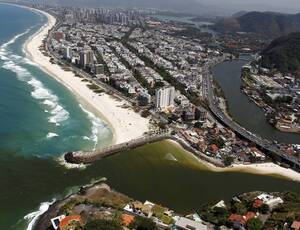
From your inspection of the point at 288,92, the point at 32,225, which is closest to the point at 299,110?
the point at 288,92

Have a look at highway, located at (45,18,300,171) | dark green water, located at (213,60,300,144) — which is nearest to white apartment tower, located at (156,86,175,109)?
highway, located at (45,18,300,171)

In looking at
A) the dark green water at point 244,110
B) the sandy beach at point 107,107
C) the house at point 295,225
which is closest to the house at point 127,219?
the house at point 295,225

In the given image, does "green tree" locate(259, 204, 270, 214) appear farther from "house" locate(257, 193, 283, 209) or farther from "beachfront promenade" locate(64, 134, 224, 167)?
"beachfront promenade" locate(64, 134, 224, 167)

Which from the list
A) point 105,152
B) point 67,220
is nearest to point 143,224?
point 67,220

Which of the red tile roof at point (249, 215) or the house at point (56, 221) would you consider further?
the red tile roof at point (249, 215)

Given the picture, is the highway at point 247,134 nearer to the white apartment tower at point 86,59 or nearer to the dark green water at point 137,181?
the dark green water at point 137,181

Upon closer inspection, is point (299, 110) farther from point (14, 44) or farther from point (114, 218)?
point (14, 44)
